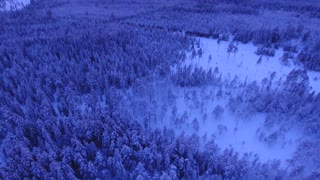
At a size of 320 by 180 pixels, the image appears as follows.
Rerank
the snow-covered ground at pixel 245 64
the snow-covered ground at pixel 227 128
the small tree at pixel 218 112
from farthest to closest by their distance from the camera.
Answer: the snow-covered ground at pixel 245 64
the small tree at pixel 218 112
the snow-covered ground at pixel 227 128

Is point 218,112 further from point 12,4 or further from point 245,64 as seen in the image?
point 12,4

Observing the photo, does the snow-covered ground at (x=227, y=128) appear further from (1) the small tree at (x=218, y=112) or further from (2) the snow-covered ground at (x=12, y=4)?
(2) the snow-covered ground at (x=12, y=4)

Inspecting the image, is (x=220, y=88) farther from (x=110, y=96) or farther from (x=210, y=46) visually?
(x=210, y=46)

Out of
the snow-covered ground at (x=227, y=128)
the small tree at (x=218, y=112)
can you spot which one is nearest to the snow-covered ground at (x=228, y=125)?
the snow-covered ground at (x=227, y=128)

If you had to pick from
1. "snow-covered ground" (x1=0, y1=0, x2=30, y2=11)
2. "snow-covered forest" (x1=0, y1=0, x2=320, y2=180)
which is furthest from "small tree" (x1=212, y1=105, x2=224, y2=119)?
"snow-covered ground" (x1=0, y1=0, x2=30, y2=11)

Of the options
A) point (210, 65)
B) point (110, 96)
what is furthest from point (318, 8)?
point (110, 96)

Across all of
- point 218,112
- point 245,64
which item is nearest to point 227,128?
point 218,112
